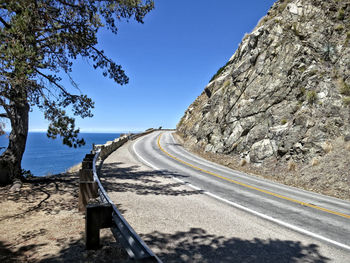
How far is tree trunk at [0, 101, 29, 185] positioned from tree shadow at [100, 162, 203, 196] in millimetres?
3677

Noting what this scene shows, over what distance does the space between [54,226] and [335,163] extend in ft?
45.2

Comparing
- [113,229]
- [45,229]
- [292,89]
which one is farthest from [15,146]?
[292,89]

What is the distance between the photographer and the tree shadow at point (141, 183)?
9.41 metres

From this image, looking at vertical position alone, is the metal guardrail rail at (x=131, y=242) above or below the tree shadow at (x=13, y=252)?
above

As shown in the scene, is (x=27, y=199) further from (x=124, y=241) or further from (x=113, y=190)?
(x=124, y=241)

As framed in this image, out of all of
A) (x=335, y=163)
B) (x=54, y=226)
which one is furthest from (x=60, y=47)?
(x=335, y=163)

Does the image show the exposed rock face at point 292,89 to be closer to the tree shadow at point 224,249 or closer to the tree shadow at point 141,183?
the tree shadow at point 141,183

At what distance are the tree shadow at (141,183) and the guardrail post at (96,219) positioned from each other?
16.1 ft

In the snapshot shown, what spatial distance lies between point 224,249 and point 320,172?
35.0ft

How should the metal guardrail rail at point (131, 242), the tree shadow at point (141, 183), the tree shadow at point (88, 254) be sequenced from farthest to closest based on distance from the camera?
the tree shadow at point (141, 183) < the tree shadow at point (88, 254) < the metal guardrail rail at point (131, 242)

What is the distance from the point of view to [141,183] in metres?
10.8

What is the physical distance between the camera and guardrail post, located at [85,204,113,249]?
13.0 ft

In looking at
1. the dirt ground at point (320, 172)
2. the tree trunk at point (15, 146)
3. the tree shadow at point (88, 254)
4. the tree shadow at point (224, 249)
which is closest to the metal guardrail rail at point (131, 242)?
the tree shadow at point (88, 254)

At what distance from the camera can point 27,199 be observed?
795 centimetres
